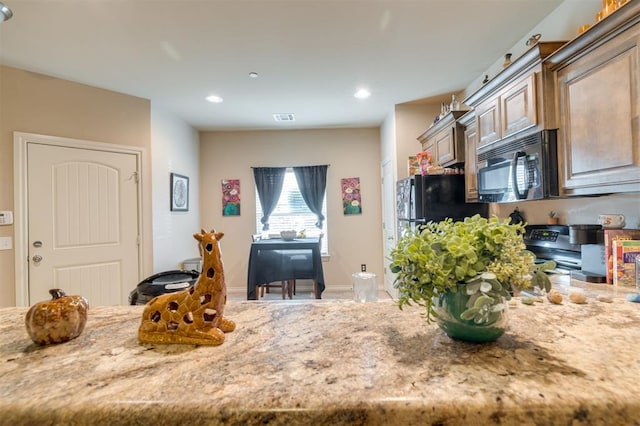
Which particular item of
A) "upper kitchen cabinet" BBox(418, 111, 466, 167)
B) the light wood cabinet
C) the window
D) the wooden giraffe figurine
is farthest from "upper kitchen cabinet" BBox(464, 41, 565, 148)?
the window

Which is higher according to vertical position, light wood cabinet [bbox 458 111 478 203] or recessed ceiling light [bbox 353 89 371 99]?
recessed ceiling light [bbox 353 89 371 99]

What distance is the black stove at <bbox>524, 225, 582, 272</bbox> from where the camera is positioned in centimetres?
182

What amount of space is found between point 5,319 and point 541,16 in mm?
3407

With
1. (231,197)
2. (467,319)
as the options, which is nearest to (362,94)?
(231,197)

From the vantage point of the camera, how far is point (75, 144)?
311cm

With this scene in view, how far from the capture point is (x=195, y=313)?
79 cm

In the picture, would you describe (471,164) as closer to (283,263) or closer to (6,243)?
(283,263)

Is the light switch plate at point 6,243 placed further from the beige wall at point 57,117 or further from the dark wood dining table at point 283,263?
the dark wood dining table at point 283,263

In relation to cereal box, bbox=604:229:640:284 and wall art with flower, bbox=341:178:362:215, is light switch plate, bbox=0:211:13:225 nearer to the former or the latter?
wall art with flower, bbox=341:178:362:215

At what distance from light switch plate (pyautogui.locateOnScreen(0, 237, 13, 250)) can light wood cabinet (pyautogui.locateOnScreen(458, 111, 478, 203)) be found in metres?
4.23

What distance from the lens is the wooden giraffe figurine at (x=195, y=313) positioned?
0.79 metres

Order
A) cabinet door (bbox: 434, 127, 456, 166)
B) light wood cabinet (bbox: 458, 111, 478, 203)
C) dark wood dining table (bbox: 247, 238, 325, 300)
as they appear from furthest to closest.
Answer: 1. dark wood dining table (bbox: 247, 238, 325, 300)
2. cabinet door (bbox: 434, 127, 456, 166)
3. light wood cabinet (bbox: 458, 111, 478, 203)

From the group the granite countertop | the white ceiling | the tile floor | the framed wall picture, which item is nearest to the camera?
the granite countertop

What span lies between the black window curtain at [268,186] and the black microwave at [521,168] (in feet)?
10.4
